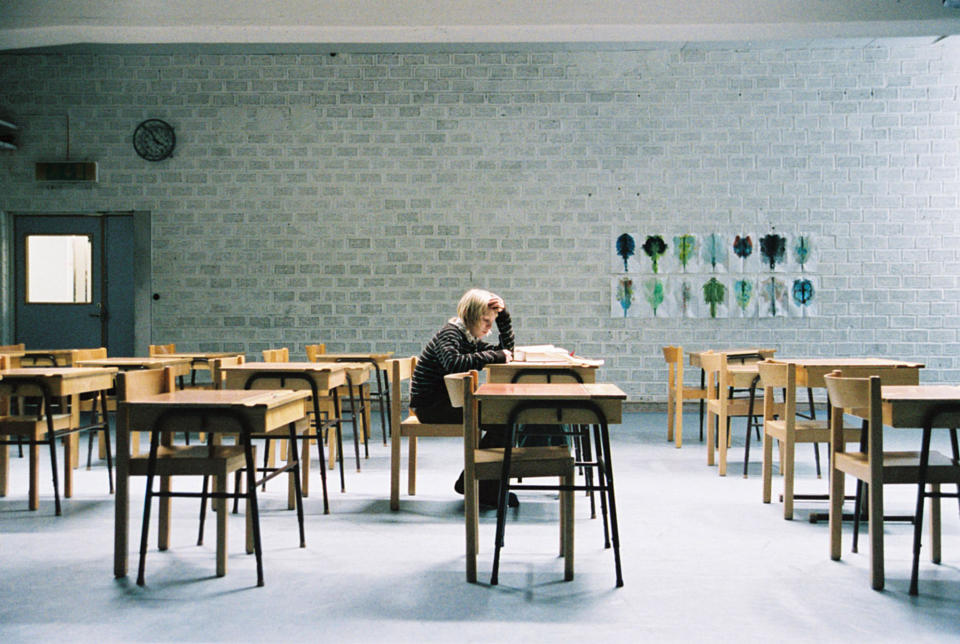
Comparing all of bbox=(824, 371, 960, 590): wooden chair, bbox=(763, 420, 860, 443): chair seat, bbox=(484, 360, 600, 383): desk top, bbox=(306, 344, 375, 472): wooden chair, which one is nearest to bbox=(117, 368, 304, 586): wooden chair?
bbox=(484, 360, 600, 383): desk top

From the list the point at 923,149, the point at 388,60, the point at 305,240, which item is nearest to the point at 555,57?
the point at 388,60

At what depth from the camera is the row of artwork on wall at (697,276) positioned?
26.6ft

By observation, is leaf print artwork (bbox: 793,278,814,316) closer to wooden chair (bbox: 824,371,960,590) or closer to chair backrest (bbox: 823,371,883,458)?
wooden chair (bbox: 824,371,960,590)

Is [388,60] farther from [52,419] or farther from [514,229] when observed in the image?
[52,419]

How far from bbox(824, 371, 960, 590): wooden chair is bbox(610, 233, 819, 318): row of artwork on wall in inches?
198

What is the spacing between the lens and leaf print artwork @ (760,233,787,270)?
26.5 ft

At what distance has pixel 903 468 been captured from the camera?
2.85 meters

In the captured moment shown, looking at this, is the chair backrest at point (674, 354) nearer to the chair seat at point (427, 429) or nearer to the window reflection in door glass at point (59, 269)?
the chair seat at point (427, 429)

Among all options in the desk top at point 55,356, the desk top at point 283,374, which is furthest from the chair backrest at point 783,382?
the desk top at point 55,356

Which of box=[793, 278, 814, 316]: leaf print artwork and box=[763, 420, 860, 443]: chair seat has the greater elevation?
box=[793, 278, 814, 316]: leaf print artwork

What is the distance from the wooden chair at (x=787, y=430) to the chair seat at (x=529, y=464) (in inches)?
55.0

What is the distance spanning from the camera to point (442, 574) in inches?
115

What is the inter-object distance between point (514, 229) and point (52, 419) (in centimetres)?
504

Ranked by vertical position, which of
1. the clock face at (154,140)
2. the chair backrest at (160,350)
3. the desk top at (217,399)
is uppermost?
the clock face at (154,140)
